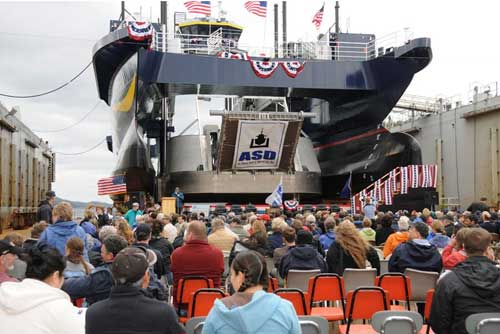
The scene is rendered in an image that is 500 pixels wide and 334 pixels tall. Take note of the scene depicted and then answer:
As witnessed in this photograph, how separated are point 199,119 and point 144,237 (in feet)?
79.8

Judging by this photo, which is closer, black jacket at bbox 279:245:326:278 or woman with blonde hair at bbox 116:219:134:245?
black jacket at bbox 279:245:326:278

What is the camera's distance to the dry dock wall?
2525 centimetres

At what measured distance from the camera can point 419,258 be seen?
22.3 feet

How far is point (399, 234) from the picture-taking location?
8.53 meters

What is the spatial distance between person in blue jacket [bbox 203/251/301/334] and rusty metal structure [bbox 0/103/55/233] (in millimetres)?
15777

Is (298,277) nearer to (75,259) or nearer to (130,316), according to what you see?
(75,259)

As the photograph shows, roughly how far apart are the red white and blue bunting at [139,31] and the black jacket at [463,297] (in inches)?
873

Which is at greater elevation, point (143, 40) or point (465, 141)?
point (143, 40)

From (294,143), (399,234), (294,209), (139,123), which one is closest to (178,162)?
(139,123)

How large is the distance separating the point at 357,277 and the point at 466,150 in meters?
23.0

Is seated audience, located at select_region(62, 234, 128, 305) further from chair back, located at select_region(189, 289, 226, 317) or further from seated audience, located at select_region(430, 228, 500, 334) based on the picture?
seated audience, located at select_region(430, 228, 500, 334)

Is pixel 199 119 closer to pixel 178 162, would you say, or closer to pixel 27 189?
pixel 178 162

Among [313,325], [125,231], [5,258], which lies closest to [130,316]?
[313,325]

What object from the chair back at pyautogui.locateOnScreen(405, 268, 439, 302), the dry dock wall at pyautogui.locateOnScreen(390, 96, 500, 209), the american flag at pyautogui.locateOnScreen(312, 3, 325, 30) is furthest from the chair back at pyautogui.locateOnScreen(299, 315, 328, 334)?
the american flag at pyautogui.locateOnScreen(312, 3, 325, 30)
